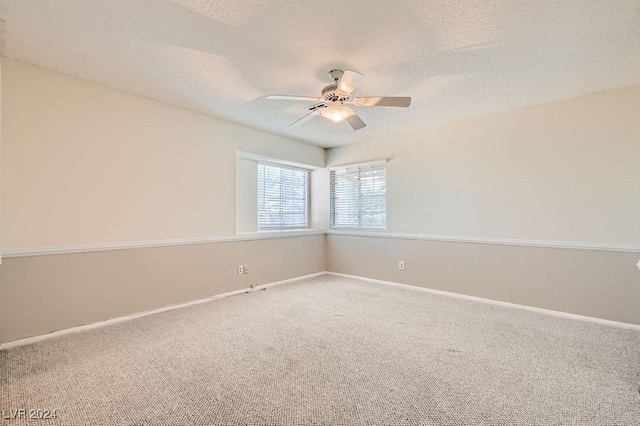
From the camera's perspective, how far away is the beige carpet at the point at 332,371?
1.56 meters

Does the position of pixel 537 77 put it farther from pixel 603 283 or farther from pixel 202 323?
pixel 202 323

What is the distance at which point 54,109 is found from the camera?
99.0 inches

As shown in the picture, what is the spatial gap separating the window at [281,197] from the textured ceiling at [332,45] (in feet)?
5.41

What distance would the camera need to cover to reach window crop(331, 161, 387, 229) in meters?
4.65

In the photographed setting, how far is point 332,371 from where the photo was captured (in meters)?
1.97

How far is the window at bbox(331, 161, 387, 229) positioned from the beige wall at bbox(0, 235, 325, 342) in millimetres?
1538

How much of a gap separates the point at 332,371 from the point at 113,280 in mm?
2389

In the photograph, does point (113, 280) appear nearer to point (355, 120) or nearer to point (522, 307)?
point (355, 120)

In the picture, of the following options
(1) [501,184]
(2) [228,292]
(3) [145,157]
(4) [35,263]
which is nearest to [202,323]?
(2) [228,292]

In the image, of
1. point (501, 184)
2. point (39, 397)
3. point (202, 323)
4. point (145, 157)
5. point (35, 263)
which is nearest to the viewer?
point (39, 397)

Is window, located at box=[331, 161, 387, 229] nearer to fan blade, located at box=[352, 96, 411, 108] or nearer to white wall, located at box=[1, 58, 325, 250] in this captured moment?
white wall, located at box=[1, 58, 325, 250]

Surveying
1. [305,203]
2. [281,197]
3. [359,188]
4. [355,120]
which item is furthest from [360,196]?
Answer: [355,120]

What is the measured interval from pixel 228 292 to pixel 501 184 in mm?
3786

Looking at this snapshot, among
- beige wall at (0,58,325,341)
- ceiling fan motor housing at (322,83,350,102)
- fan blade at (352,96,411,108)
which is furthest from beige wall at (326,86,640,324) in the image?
beige wall at (0,58,325,341)
